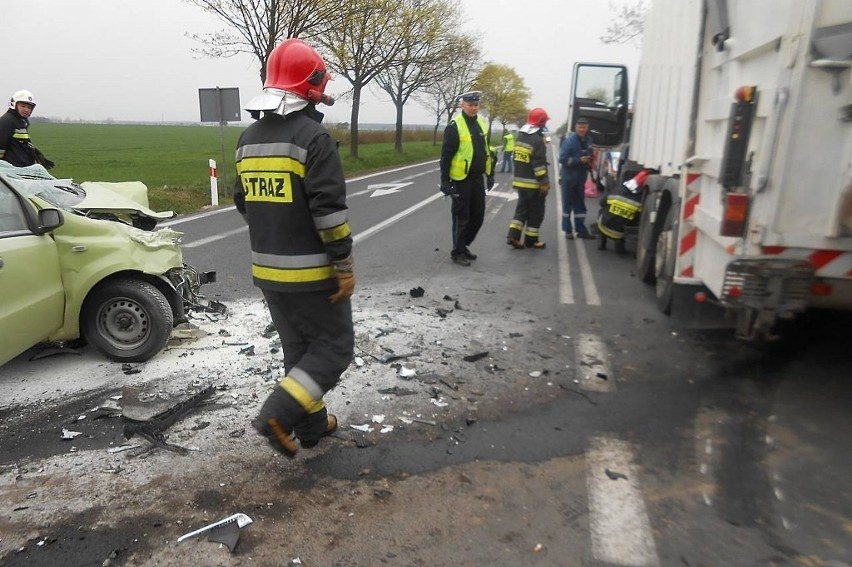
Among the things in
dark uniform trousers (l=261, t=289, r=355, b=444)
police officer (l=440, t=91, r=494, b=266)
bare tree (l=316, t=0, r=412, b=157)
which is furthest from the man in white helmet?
bare tree (l=316, t=0, r=412, b=157)

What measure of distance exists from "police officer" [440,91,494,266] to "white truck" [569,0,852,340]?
297 cm

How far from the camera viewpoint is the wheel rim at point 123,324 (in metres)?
4.57

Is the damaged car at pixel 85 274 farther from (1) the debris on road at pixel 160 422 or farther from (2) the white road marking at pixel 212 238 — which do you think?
(2) the white road marking at pixel 212 238

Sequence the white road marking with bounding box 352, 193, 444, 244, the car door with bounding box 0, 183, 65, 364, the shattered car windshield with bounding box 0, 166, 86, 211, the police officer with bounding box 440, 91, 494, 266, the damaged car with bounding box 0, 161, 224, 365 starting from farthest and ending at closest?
1. the white road marking with bounding box 352, 193, 444, 244
2. the police officer with bounding box 440, 91, 494, 266
3. the shattered car windshield with bounding box 0, 166, 86, 211
4. the damaged car with bounding box 0, 161, 224, 365
5. the car door with bounding box 0, 183, 65, 364

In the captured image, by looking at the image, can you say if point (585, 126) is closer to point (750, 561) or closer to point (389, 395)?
point (389, 395)

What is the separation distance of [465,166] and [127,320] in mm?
4623

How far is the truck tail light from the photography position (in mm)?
3670

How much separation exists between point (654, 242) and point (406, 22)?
22780 millimetres

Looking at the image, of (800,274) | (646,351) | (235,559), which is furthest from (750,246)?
(235,559)

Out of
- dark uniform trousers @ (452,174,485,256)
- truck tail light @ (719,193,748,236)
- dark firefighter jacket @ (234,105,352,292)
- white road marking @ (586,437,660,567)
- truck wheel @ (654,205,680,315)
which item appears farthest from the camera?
dark uniform trousers @ (452,174,485,256)

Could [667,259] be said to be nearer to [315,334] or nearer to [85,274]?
[315,334]

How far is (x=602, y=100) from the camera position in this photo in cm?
1037

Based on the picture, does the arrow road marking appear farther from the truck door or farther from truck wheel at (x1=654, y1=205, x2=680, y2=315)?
truck wheel at (x1=654, y1=205, x2=680, y2=315)

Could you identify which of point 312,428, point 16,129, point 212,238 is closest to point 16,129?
point 16,129
